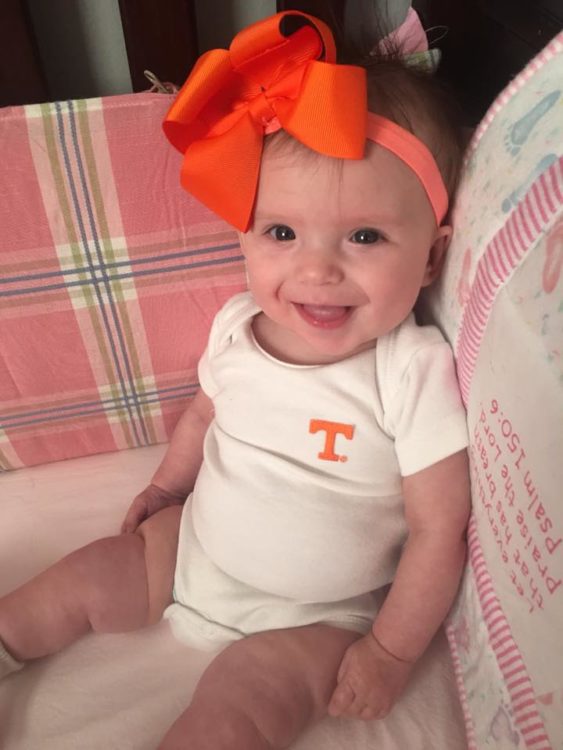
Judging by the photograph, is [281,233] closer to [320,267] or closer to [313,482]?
[320,267]

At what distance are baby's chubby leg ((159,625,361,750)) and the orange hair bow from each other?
A: 0.42 meters

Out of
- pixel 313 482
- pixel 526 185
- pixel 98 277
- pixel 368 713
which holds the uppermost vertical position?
pixel 526 185

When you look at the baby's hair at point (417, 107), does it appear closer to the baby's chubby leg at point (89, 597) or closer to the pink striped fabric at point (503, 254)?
the pink striped fabric at point (503, 254)

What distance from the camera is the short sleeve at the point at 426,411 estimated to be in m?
0.60

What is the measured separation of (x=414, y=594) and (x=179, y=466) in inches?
14.6

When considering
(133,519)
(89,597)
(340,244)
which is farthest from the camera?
(133,519)

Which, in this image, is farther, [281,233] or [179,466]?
[179,466]

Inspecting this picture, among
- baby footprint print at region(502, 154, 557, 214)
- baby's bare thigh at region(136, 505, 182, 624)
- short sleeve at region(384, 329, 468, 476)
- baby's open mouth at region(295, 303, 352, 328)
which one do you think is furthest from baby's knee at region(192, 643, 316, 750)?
baby footprint print at region(502, 154, 557, 214)

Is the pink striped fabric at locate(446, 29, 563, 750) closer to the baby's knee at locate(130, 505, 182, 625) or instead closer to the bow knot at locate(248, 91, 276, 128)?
the bow knot at locate(248, 91, 276, 128)

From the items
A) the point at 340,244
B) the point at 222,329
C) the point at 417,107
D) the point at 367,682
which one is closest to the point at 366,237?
the point at 340,244

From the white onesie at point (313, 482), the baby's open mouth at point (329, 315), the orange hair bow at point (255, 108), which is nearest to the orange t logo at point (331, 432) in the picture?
the white onesie at point (313, 482)

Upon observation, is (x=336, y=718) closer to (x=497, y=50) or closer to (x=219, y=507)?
(x=219, y=507)

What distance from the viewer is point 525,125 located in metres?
0.51

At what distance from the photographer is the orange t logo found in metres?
0.66
